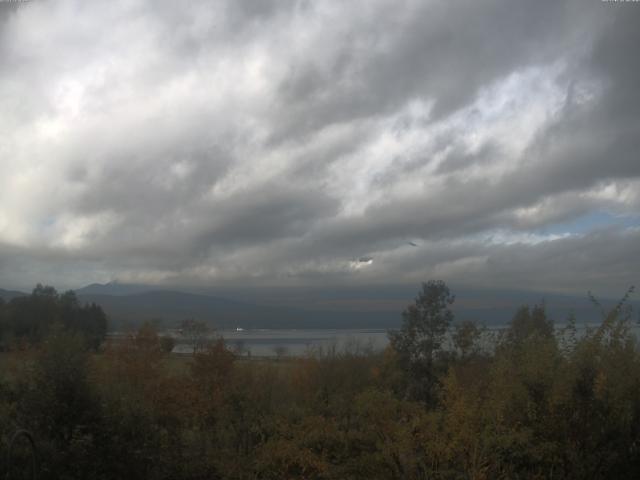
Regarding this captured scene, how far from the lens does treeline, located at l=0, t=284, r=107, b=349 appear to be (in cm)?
3959

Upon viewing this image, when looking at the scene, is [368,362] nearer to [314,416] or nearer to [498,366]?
[314,416]

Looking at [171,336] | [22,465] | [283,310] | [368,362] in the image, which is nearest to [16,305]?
[171,336]

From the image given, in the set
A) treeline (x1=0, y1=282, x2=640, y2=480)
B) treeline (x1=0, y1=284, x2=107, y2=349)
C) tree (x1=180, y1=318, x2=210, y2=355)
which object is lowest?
treeline (x1=0, y1=282, x2=640, y2=480)

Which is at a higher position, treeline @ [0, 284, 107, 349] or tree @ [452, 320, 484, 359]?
treeline @ [0, 284, 107, 349]

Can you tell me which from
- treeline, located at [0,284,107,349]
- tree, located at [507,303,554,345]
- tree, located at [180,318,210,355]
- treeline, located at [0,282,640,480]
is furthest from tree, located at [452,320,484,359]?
treeline, located at [0,284,107,349]

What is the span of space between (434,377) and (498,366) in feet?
76.4

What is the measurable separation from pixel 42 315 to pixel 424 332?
25295mm

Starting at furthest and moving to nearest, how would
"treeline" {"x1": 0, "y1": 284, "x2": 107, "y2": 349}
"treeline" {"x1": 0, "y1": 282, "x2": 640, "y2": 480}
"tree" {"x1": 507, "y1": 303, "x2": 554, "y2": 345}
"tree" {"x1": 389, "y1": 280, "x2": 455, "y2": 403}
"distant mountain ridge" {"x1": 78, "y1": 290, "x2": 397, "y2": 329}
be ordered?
"distant mountain ridge" {"x1": 78, "y1": 290, "x2": 397, "y2": 329}
"treeline" {"x1": 0, "y1": 284, "x2": 107, "y2": 349}
"tree" {"x1": 389, "y1": 280, "x2": 455, "y2": 403}
"tree" {"x1": 507, "y1": 303, "x2": 554, "y2": 345}
"treeline" {"x1": 0, "y1": 282, "x2": 640, "y2": 480}

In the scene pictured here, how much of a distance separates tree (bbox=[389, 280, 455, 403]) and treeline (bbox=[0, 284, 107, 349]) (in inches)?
678

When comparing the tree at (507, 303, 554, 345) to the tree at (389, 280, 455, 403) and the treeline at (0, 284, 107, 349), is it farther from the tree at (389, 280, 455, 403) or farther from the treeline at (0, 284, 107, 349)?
the treeline at (0, 284, 107, 349)

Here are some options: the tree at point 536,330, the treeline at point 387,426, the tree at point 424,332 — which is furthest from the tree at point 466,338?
the treeline at point 387,426

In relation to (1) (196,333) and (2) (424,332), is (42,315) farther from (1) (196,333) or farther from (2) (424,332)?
(2) (424,332)

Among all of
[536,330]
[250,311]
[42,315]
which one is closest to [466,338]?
[536,330]

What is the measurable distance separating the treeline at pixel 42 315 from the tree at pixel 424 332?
17209 mm
